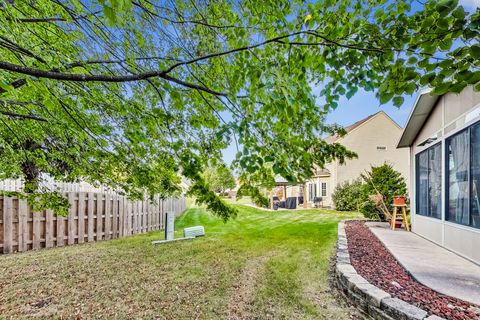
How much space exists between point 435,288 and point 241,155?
3.66m

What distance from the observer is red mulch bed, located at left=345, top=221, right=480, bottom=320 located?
9.85 feet

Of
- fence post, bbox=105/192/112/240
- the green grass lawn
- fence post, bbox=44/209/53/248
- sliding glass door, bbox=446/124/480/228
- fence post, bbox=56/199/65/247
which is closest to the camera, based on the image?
the green grass lawn

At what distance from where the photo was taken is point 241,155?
2121 millimetres

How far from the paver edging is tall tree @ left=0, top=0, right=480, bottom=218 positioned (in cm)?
196

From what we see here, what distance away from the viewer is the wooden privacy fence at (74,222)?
661cm

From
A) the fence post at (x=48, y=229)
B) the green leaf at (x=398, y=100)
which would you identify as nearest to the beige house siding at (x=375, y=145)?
the fence post at (x=48, y=229)

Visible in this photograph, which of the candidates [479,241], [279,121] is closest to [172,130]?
[279,121]

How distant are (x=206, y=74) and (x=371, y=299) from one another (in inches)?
147

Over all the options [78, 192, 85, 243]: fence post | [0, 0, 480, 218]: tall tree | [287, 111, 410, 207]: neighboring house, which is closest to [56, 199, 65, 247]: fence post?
[78, 192, 85, 243]: fence post

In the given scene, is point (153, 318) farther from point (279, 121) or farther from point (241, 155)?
point (279, 121)

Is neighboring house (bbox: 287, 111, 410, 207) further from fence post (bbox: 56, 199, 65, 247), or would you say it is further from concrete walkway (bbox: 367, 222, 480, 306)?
fence post (bbox: 56, 199, 65, 247)

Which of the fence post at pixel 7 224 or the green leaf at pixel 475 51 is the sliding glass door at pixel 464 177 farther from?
the fence post at pixel 7 224

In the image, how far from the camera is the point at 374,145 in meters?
20.3

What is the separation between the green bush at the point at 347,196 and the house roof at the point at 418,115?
8058 millimetres
